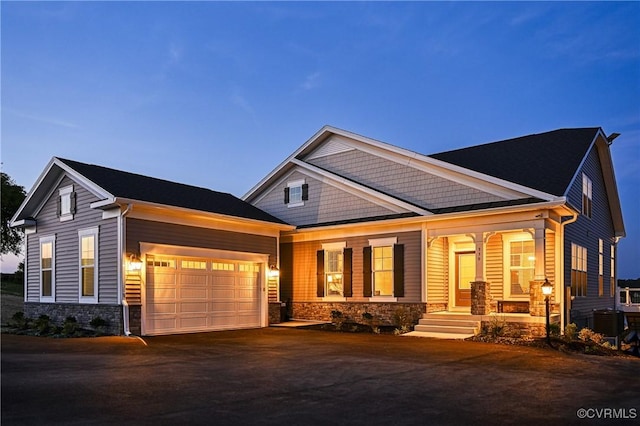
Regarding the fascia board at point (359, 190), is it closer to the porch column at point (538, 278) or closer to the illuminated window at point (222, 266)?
the porch column at point (538, 278)

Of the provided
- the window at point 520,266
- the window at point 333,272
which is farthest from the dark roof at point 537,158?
the window at point 333,272

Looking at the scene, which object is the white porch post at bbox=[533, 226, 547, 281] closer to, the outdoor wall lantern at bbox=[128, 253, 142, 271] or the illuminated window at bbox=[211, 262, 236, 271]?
the illuminated window at bbox=[211, 262, 236, 271]

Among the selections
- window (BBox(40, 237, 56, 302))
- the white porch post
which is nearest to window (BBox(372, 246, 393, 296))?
the white porch post

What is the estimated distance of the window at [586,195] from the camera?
18438 millimetres

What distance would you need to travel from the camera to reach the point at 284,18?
54562mm

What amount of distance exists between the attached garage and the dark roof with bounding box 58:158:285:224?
53.2 inches

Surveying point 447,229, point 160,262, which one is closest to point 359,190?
point 447,229

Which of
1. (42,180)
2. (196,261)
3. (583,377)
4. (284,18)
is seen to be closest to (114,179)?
(42,180)

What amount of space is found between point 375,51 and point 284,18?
4111 centimetres

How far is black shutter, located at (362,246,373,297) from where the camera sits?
1817cm

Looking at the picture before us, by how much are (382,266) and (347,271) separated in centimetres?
127

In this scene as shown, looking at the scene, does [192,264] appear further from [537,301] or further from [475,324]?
[537,301]

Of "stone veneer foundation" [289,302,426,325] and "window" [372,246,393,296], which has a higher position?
"window" [372,246,393,296]

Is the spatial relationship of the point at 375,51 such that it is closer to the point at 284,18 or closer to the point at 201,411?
the point at 284,18
